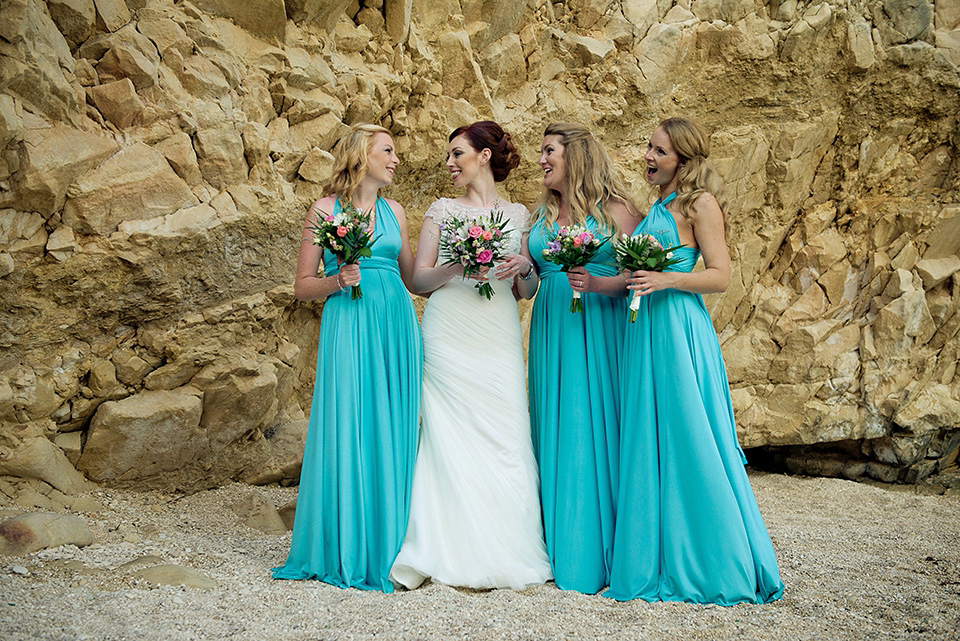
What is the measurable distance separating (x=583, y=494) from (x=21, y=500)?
13.0 feet

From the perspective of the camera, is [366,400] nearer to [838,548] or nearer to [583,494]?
[583,494]

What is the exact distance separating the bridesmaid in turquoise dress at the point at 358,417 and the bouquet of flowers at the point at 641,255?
1.40 metres

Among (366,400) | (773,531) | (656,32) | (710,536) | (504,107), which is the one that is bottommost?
(773,531)

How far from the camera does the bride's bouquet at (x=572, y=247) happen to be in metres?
4.67

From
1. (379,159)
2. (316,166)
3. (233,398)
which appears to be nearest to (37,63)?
(316,166)

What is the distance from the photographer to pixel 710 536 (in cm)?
436

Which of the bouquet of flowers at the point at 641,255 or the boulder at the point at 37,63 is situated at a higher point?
the boulder at the point at 37,63

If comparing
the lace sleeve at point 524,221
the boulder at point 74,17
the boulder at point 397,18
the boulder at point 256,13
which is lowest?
the lace sleeve at point 524,221

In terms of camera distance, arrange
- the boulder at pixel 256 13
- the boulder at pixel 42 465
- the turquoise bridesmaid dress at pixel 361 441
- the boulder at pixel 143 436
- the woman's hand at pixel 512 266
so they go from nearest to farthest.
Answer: the turquoise bridesmaid dress at pixel 361 441, the woman's hand at pixel 512 266, the boulder at pixel 42 465, the boulder at pixel 143 436, the boulder at pixel 256 13

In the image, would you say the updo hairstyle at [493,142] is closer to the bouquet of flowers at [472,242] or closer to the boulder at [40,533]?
the bouquet of flowers at [472,242]

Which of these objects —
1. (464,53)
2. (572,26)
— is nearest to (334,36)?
(464,53)

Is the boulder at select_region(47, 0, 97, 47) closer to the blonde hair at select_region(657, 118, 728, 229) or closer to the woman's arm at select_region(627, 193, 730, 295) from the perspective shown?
the blonde hair at select_region(657, 118, 728, 229)

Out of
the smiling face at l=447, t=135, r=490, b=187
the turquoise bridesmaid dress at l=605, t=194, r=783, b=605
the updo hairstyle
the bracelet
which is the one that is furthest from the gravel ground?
the updo hairstyle

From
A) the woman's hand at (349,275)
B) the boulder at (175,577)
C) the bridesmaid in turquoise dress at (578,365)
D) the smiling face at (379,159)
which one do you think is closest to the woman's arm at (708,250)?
the bridesmaid in turquoise dress at (578,365)
